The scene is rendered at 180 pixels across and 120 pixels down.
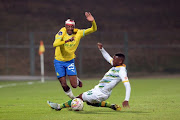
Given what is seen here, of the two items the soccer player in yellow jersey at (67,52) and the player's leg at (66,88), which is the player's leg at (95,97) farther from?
the soccer player in yellow jersey at (67,52)

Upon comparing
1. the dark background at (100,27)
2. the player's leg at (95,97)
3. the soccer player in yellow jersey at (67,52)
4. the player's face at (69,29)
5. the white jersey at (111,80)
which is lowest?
the player's leg at (95,97)

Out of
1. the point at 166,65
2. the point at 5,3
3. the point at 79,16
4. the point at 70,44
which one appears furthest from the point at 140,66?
the point at 70,44

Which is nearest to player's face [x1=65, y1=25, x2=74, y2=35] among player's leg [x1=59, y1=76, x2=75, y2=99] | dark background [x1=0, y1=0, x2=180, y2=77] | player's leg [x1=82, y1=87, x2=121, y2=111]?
player's leg [x1=59, y1=76, x2=75, y2=99]

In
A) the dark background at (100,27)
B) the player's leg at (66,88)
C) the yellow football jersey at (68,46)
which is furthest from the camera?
the dark background at (100,27)

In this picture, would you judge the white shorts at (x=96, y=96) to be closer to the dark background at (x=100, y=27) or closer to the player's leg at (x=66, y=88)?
the player's leg at (x=66, y=88)

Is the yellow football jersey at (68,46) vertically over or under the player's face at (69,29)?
under

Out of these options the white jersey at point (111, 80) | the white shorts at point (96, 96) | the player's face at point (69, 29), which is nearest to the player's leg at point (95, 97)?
the white shorts at point (96, 96)

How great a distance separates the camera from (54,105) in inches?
520

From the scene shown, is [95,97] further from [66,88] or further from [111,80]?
[66,88]

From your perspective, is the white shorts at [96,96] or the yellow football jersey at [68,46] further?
the yellow football jersey at [68,46]

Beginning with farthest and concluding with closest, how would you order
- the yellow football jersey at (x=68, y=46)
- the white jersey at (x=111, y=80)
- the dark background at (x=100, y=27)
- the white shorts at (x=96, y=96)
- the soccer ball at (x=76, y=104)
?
the dark background at (x=100, y=27), the yellow football jersey at (x=68, y=46), the soccer ball at (x=76, y=104), the white shorts at (x=96, y=96), the white jersey at (x=111, y=80)

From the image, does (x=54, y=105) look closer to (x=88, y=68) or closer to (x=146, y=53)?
(x=88, y=68)

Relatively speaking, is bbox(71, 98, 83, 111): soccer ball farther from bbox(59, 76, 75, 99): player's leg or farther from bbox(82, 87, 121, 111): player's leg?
bbox(59, 76, 75, 99): player's leg

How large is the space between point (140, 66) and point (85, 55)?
4.98 meters
